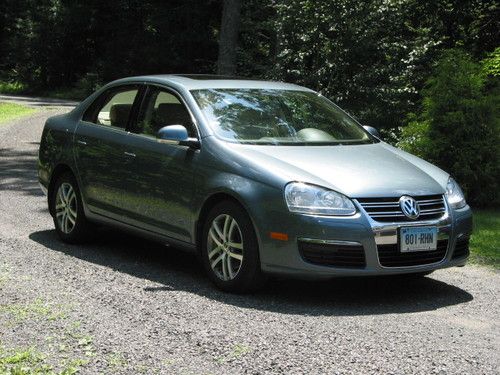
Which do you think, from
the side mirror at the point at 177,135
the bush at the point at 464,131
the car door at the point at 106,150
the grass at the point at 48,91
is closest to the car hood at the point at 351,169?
the side mirror at the point at 177,135

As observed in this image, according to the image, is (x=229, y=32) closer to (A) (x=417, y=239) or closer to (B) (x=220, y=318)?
(A) (x=417, y=239)

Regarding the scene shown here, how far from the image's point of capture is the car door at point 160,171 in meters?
7.50

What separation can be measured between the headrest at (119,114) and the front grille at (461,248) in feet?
10.3

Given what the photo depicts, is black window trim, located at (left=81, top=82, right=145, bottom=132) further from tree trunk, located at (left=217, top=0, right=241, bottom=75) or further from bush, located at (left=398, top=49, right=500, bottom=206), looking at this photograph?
tree trunk, located at (left=217, top=0, right=241, bottom=75)

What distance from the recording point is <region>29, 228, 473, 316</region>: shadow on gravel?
676 centimetres

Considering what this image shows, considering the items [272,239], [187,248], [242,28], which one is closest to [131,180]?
[187,248]

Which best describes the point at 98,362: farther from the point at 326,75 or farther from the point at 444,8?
the point at 444,8

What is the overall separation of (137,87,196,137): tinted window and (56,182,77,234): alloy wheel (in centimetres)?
121

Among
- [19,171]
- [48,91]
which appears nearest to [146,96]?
[19,171]

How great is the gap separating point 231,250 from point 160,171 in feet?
3.65

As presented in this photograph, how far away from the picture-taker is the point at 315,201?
22.0 ft

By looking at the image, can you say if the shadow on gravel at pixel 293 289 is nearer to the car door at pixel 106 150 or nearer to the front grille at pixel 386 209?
the car door at pixel 106 150

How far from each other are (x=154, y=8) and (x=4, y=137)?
24.1 m

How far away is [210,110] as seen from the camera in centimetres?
780
